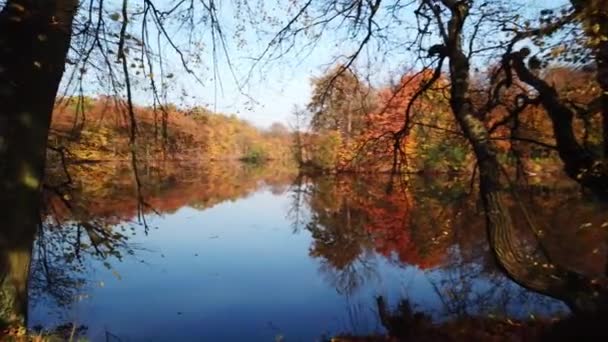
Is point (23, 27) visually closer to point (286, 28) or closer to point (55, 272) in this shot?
point (286, 28)

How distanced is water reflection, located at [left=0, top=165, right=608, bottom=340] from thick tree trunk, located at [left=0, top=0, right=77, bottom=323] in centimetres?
3

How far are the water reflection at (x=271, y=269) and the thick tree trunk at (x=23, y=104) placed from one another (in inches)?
1.3

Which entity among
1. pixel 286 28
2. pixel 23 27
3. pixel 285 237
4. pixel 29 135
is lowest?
pixel 285 237

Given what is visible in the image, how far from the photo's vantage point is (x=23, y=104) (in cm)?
327

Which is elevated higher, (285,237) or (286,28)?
(286,28)

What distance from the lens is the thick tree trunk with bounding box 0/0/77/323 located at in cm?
320

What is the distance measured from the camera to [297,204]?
23734 millimetres

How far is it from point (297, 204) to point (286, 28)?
18.9 metres

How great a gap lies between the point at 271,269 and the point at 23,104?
8283 mm

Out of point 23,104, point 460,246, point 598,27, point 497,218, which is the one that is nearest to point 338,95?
point 497,218

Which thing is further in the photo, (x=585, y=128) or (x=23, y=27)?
(x=585, y=128)

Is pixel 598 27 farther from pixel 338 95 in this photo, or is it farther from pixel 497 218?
pixel 338 95

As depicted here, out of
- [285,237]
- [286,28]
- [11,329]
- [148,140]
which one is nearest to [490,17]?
[286,28]

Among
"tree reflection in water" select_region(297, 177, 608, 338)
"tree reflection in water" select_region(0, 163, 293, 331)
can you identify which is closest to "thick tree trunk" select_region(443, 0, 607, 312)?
"tree reflection in water" select_region(297, 177, 608, 338)
